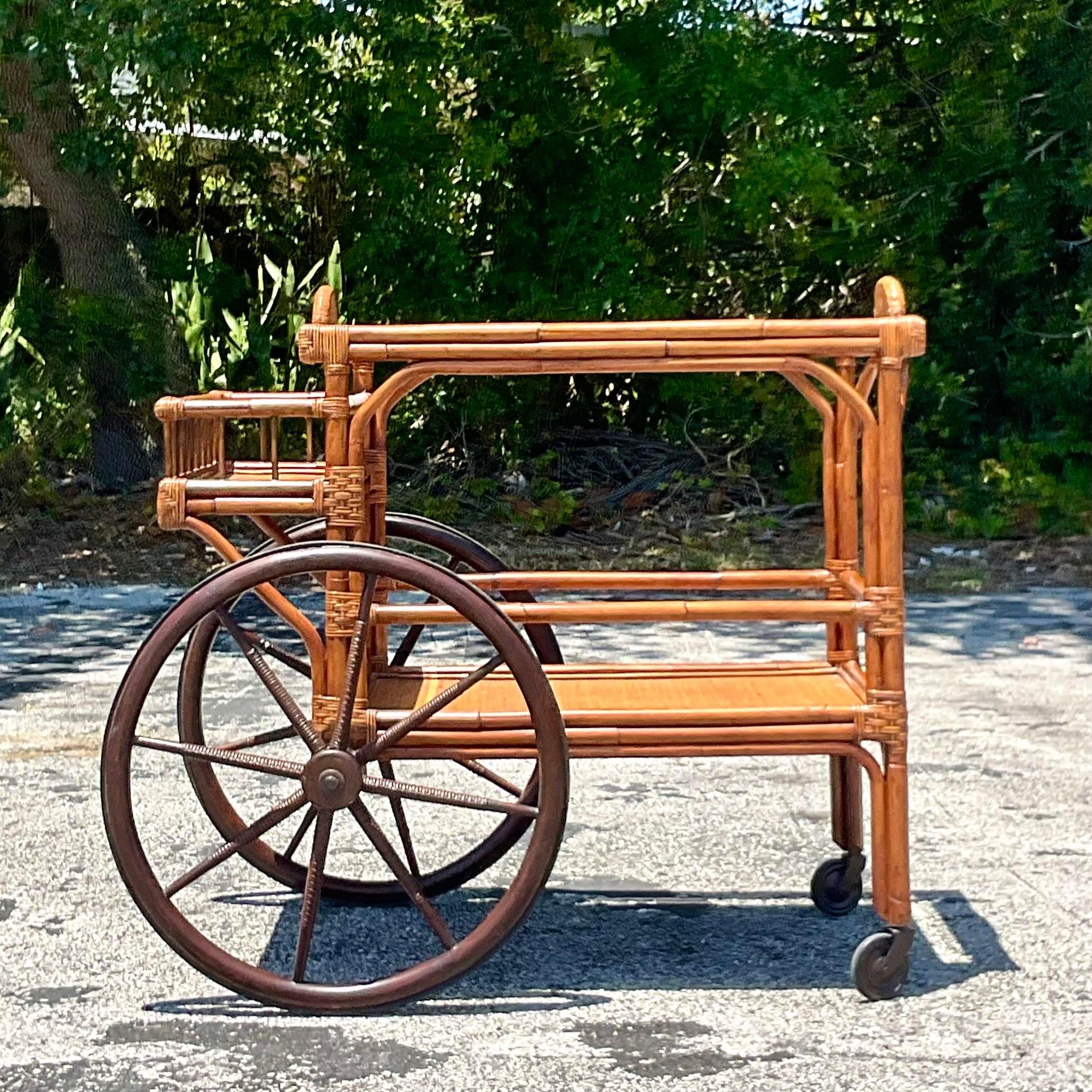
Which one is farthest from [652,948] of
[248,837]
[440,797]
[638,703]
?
[248,837]

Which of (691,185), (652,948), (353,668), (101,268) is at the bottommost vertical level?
(652,948)

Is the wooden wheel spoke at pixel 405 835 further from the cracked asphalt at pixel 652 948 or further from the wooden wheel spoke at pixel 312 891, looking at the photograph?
the wooden wheel spoke at pixel 312 891

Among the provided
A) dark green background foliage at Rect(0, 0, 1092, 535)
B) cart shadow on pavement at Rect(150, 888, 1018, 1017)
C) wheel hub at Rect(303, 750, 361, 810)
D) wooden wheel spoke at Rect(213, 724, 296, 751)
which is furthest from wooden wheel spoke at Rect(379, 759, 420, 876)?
dark green background foliage at Rect(0, 0, 1092, 535)

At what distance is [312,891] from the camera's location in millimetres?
3406

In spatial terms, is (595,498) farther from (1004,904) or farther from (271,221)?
(1004,904)

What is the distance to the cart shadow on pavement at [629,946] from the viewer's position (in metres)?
3.56

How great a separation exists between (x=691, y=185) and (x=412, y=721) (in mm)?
7875

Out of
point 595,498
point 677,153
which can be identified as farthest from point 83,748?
point 677,153

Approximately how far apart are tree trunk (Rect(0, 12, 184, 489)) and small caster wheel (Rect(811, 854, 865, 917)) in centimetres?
723

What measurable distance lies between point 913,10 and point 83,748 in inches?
271

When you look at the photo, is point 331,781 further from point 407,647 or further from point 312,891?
point 407,647

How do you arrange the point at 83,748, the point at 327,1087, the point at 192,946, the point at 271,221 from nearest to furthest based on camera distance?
the point at 327,1087 → the point at 192,946 → the point at 83,748 → the point at 271,221

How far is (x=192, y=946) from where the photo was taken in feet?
10.9

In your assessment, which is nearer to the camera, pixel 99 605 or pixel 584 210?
pixel 99 605
